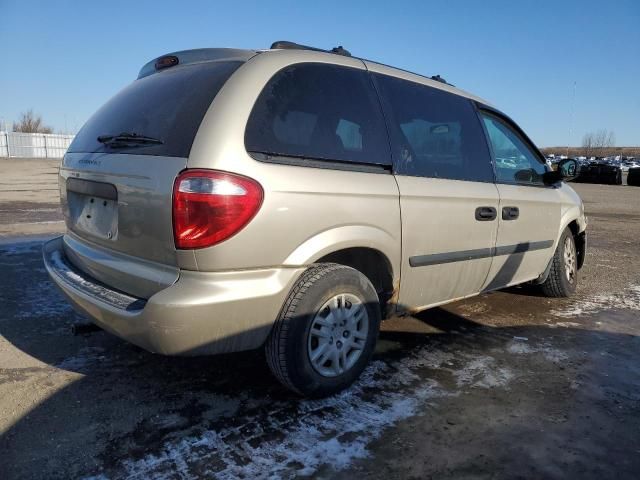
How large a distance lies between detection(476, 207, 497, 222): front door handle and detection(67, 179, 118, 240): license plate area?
2350 millimetres

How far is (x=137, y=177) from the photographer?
2.35 metres

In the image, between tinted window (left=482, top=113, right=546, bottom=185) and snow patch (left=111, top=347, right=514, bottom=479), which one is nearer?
snow patch (left=111, top=347, right=514, bottom=479)

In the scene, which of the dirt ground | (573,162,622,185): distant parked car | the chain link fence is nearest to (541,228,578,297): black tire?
the dirt ground

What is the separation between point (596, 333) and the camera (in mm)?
3881

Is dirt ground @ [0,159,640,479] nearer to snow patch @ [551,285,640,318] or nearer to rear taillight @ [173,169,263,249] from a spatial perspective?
snow patch @ [551,285,640,318]

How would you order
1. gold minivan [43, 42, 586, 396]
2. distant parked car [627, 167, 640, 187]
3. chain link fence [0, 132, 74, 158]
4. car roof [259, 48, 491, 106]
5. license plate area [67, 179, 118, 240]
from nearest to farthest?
gold minivan [43, 42, 586, 396] → license plate area [67, 179, 118, 240] → car roof [259, 48, 491, 106] → distant parked car [627, 167, 640, 187] → chain link fence [0, 132, 74, 158]

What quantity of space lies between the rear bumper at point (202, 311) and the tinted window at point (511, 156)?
7.26 ft

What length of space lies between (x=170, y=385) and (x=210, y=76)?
68.0 inches

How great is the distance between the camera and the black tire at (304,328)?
2.44 metres

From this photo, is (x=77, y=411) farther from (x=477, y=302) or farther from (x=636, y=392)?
(x=477, y=302)

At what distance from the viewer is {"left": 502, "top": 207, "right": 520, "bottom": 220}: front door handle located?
3696mm

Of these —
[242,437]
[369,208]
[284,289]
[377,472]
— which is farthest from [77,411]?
[369,208]

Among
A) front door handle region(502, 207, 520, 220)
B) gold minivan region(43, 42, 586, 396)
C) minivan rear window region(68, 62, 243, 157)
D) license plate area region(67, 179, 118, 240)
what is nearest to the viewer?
gold minivan region(43, 42, 586, 396)

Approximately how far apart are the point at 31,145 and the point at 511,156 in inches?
2030
